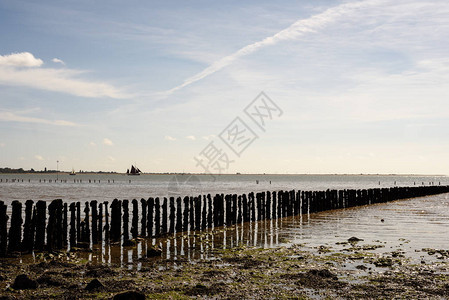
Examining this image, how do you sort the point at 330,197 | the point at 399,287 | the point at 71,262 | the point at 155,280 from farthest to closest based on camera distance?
the point at 330,197 → the point at 71,262 → the point at 155,280 → the point at 399,287

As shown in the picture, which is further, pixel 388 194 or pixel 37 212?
pixel 388 194

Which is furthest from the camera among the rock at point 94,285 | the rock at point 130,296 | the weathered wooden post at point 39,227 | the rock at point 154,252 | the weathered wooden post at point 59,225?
the weathered wooden post at point 59,225

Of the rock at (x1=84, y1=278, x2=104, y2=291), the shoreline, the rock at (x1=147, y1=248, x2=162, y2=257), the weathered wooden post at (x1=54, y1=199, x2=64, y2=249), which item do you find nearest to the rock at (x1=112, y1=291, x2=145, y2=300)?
the shoreline

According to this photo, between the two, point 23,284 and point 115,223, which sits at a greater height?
point 115,223

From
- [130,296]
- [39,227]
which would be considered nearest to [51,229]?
[39,227]

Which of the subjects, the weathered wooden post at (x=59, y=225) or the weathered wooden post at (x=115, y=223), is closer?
the weathered wooden post at (x=59, y=225)

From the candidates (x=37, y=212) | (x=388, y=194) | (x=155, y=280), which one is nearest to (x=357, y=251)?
(x=155, y=280)

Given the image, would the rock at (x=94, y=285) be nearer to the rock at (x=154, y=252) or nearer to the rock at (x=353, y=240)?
the rock at (x=154, y=252)

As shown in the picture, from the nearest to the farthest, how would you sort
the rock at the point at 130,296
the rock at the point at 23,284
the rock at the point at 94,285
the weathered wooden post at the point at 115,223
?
the rock at the point at 130,296 → the rock at the point at 94,285 → the rock at the point at 23,284 → the weathered wooden post at the point at 115,223

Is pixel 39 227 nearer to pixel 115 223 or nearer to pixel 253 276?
pixel 115 223

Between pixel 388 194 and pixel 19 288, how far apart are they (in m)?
35.7

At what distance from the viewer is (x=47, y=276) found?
901 cm

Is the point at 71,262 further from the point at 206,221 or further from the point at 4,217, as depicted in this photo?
the point at 206,221

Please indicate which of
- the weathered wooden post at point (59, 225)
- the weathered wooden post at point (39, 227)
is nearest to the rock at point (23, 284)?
the weathered wooden post at point (39, 227)
